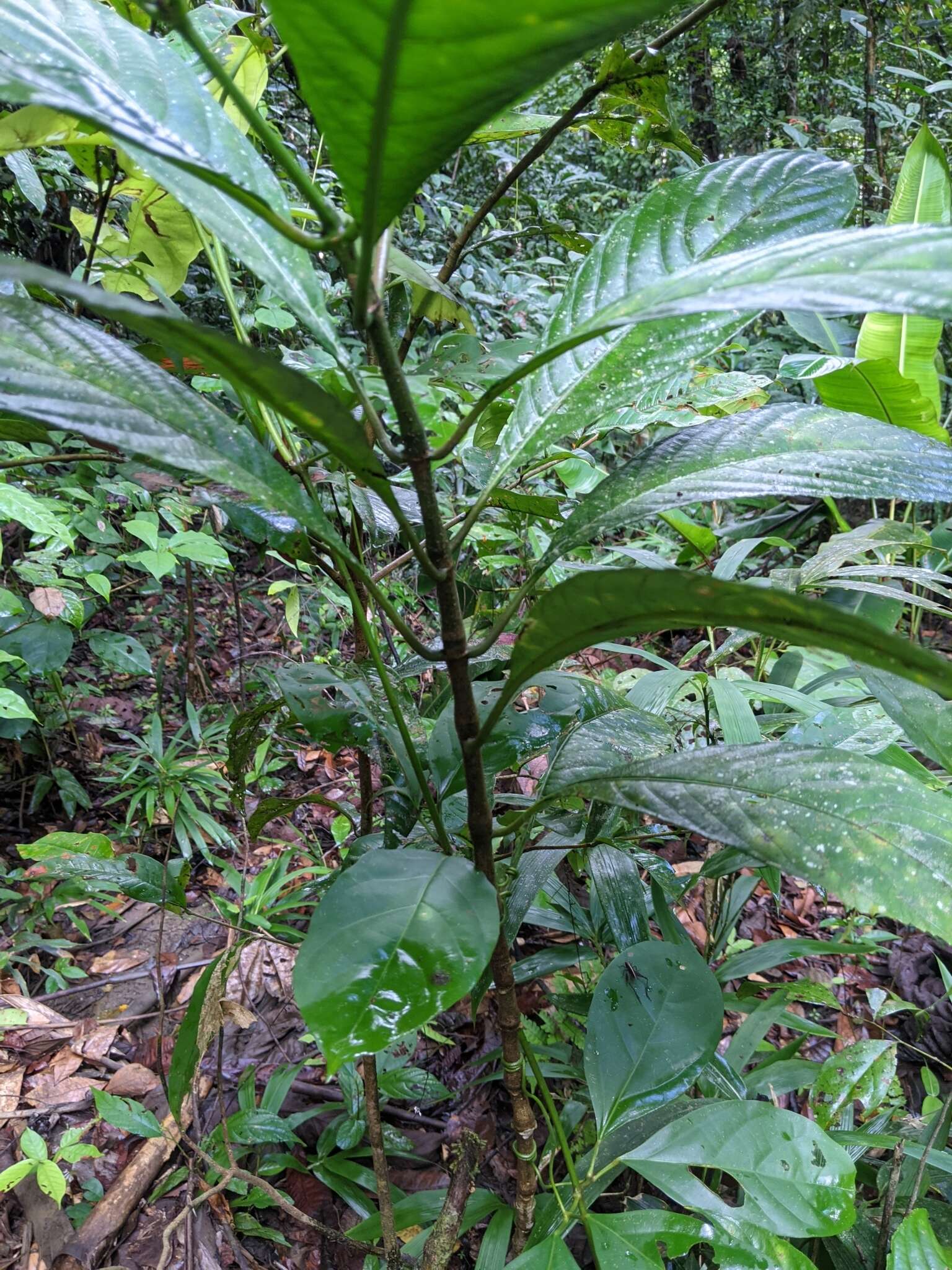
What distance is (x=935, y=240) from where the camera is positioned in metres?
0.31

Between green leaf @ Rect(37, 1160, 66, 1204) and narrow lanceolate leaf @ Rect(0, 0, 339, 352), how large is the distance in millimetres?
1210

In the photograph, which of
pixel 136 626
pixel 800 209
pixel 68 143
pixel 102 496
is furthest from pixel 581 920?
pixel 136 626

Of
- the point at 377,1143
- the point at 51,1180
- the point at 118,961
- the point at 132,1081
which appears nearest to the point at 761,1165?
the point at 377,1143

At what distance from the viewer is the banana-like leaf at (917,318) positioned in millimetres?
1316

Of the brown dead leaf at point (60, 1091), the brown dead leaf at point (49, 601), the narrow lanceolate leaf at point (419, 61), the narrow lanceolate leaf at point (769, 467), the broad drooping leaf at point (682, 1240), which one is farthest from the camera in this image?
the brown dead leaf at point (49, 601)

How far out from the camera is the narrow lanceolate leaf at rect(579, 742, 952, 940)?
41cm

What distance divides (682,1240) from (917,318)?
1.57 metres

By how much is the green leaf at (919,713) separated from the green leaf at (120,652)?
5.89ft

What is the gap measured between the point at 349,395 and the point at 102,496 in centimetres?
148

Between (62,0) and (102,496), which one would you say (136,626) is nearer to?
(102,496)

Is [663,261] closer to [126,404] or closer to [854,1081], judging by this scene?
[126,404]

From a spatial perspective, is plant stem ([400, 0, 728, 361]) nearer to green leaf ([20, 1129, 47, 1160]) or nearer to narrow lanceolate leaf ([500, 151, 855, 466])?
narrow lanceolate leaf ([500, 151, 855, 466])

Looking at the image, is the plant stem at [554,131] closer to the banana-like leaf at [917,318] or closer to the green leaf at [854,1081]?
the banana-like leaf at [917,318]

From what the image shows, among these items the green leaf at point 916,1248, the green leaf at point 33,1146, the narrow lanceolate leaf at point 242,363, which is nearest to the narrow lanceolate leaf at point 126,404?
the narrow lanceolate leaf at point 242,363
